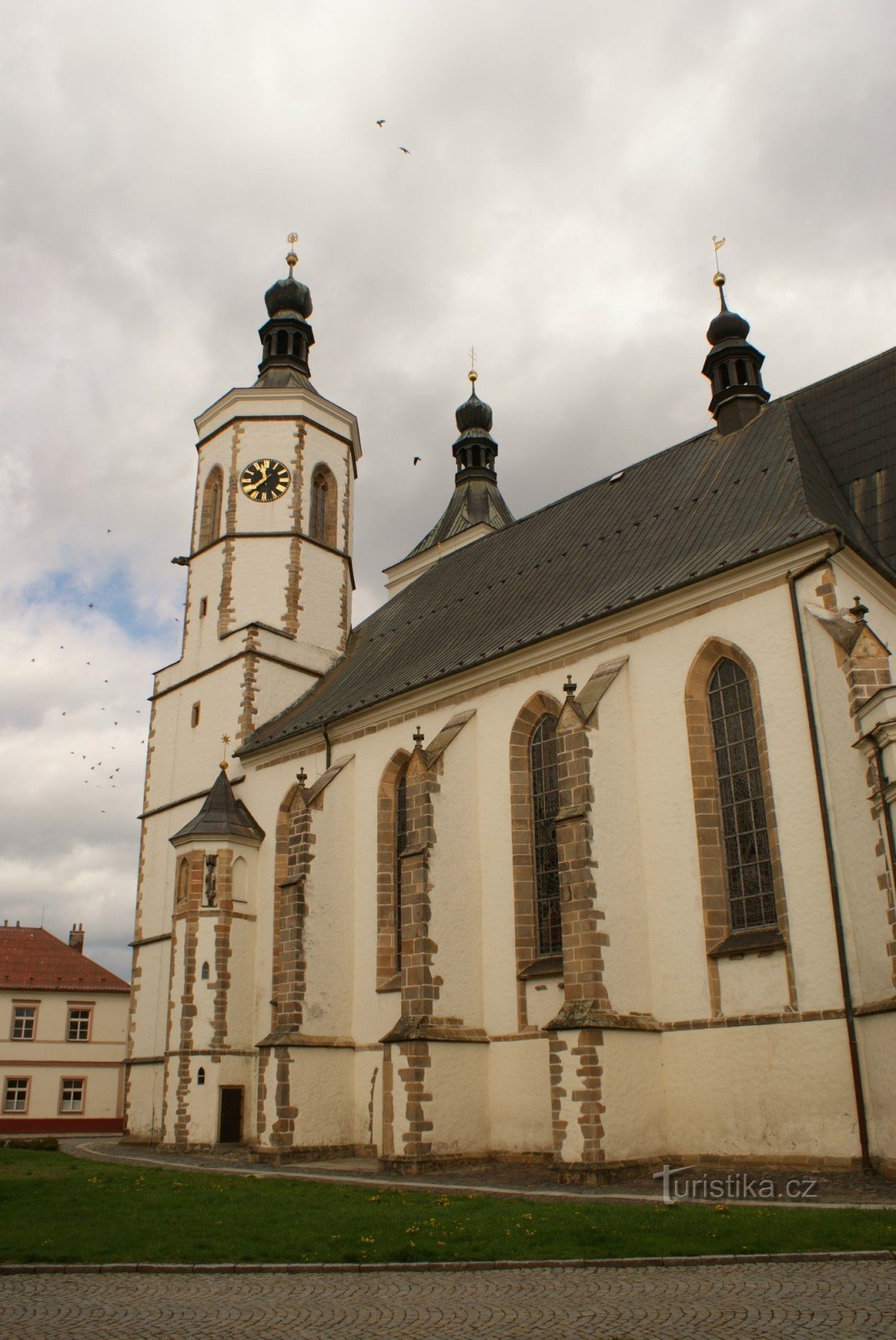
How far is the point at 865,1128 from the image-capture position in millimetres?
12969

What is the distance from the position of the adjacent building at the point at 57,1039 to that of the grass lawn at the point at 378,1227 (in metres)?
27.8

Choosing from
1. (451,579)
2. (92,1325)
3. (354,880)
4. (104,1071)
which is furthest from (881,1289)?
(104,1071)

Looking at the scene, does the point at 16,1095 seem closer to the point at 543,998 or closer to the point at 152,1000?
the point at 152,1000

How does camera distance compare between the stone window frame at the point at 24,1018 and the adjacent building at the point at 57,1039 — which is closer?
the adjacent building at the point at 57,1039

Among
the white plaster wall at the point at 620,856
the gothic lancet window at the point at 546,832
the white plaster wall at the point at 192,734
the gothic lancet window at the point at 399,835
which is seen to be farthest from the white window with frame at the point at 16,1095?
the white plaster wall at the point at 620,856

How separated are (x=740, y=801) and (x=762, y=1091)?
391 cm

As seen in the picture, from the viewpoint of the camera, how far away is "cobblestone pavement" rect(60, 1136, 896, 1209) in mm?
11891

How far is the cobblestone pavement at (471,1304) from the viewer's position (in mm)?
6129

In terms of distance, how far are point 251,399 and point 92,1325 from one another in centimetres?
2622

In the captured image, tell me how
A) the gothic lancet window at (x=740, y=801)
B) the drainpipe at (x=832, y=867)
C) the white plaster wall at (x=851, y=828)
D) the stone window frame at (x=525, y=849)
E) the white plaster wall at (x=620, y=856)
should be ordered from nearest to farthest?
the drainpipe at (x=832, y=867), the white plaster wall at (x=851, y=828), the gothic lancet window at (x=740, y=801), the white plaster wall at (x=620, y=856), the stone window frame at (x=525, y=849)

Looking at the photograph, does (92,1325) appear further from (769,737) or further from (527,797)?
(527,797)

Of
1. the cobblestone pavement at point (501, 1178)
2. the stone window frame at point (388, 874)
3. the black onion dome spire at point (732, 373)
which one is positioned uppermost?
the black onion dome spire at point (732, 373)

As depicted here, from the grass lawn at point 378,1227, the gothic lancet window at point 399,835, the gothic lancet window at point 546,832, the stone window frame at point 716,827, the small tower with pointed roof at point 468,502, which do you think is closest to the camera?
the grass lawn at point 378,1227

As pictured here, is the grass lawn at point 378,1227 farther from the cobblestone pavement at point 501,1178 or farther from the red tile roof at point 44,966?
the red tile roof at point 44,966
